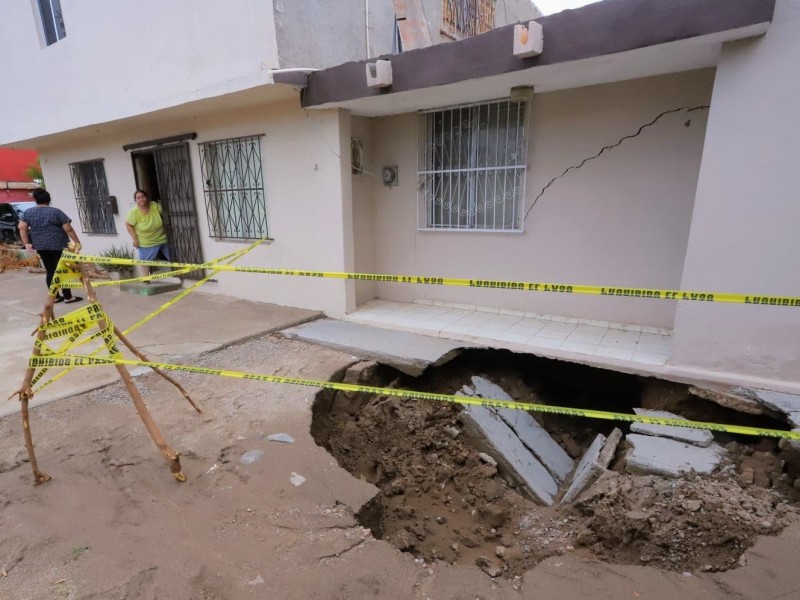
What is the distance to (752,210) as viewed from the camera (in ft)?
10.5

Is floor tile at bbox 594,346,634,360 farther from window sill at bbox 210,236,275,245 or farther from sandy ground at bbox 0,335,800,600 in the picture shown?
window sill at bbox 210,236,275,245

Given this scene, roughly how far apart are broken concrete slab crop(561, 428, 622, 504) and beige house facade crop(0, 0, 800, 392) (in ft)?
2.78

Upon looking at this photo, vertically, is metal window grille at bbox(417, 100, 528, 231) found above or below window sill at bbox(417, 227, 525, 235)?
above

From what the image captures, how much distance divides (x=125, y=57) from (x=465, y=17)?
5.28 metres

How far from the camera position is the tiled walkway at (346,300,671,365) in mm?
4090

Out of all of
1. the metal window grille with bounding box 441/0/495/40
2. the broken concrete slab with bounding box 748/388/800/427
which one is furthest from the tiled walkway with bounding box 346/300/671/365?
the metal window grille with bounding box 441/0/495/40

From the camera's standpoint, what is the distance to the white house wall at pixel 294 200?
16.8 ft

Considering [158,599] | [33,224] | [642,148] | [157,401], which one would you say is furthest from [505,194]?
[33,224]

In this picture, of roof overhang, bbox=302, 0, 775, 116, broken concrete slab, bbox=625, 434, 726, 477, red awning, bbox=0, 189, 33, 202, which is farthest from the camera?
red awning, bbox=0, 189, 33, 202

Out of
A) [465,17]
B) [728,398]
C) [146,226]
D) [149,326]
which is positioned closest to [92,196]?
[146,226]

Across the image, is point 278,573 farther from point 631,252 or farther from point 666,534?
point 631,252

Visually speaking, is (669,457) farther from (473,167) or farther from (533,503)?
(473,167)

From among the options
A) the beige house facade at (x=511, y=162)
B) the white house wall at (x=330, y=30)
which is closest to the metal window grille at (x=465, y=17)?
the white house wall at (x=330, y=30)

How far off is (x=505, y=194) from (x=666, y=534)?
3651mm
